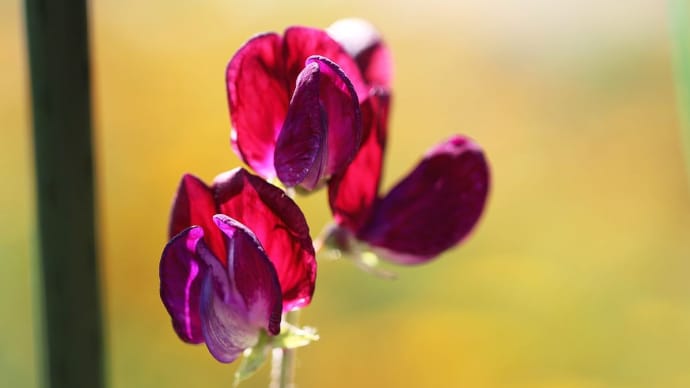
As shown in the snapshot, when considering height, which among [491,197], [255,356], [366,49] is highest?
[366,49]

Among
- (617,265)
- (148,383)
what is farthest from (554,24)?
(148,383)

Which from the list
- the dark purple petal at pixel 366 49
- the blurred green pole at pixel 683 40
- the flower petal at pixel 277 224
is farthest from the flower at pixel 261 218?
the blurred green pole at pixel 683 40

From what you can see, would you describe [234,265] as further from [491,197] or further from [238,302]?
[491,197]

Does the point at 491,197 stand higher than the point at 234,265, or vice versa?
the point at 234,265

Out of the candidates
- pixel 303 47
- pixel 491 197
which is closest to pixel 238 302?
pixel 303 47

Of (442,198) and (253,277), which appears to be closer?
(253,277)

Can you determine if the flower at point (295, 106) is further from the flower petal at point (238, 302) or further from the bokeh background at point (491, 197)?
the bokeh background at point (491, 197)

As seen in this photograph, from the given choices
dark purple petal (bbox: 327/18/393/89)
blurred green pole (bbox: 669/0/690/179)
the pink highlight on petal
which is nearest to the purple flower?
the pink highlight on petal

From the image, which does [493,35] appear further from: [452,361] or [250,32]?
[452,361]
